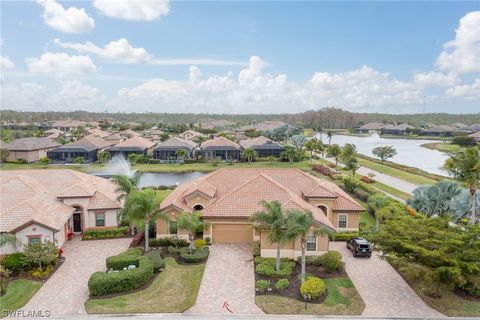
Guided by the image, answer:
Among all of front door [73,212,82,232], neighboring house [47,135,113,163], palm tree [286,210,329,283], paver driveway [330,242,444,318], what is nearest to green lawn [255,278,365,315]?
paver driveway [330,242,444,318]

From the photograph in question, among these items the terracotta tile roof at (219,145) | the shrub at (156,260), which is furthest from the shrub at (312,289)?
the terracotta tile roof at (219,145)

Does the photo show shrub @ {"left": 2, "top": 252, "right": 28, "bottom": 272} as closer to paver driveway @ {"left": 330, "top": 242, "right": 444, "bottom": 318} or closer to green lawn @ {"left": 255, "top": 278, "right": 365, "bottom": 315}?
green lawn @ {"left": 255, "top": 278, "right": 365, "bottom": 315}

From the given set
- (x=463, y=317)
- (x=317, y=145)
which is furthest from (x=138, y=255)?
(x=317, y=145)

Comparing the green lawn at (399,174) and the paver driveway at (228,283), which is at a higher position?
the green lawn at (399,174)

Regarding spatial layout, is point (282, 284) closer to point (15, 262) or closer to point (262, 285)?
point (262, 285)

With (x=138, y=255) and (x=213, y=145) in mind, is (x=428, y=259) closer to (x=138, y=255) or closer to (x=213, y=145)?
(x=138, y=255)

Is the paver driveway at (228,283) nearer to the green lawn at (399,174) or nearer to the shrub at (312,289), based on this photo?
the shrub at (312,289)
